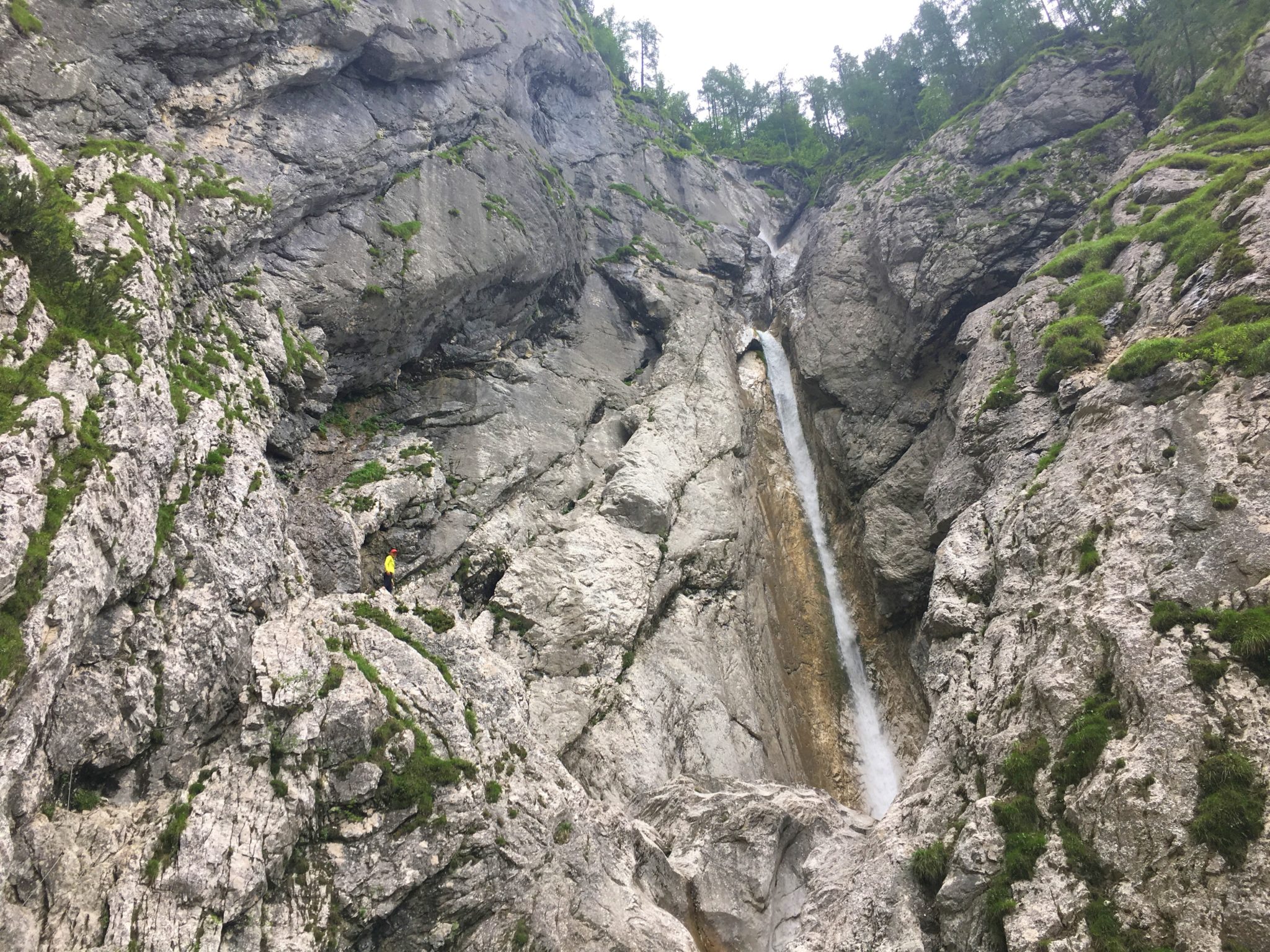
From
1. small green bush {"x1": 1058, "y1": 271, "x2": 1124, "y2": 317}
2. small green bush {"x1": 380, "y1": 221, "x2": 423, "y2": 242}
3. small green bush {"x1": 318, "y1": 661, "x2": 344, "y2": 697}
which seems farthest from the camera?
small green bush {"x1": 380, "y1": 221, "x2": 423, "y2": 242}

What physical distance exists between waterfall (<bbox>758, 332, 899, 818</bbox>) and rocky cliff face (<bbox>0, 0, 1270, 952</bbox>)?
0.82m

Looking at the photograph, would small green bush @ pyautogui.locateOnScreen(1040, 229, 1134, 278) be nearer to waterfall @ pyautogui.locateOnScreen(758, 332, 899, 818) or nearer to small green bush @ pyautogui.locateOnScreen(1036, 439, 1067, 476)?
small green bush @ pyautogui.locateOnScreen(1036, 439, 1067, 476)

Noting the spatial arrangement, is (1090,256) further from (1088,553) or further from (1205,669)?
(1205,669)

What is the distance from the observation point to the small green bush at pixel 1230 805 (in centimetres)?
984

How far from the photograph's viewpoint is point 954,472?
25.3m

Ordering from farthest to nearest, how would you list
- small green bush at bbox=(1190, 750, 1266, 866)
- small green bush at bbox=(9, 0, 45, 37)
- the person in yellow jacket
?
the person in yellow jacket → small green bush at bbox=(9, 0, 45, 37) → small green bush at bbox=(1190, 750, 1266, 866)

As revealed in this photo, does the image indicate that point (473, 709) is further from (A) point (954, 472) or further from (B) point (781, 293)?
(B) point (781, 293)

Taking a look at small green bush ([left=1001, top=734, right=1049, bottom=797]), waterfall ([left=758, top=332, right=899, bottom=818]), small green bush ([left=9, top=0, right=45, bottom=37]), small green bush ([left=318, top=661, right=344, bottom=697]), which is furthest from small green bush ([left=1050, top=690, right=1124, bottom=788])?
small green bush ([left=9, top=0, right=45, bottom=37])

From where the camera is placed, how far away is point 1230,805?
10.1m

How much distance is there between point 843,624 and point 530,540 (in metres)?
15.4

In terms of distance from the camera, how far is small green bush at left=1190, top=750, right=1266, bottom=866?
9836 millimetres

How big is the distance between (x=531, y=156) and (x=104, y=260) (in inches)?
1116

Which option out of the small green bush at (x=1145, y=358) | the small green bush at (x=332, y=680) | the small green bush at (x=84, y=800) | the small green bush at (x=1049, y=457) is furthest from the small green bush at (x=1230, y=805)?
the small green bush at (x=84, y=800)

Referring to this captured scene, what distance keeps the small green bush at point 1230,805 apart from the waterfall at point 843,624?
12332mm
